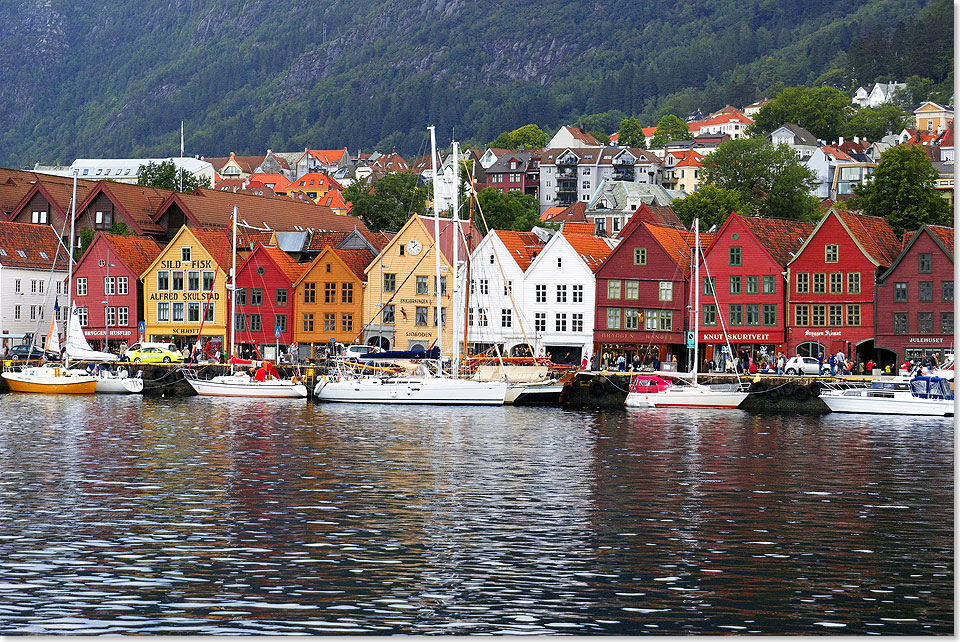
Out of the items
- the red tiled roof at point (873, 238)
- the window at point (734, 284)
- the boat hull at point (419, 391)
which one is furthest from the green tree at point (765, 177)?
the boat hull at point (419, 391)

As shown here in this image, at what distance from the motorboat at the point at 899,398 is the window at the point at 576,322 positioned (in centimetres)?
3318

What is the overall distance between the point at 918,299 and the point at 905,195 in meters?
22.9

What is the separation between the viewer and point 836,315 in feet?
333

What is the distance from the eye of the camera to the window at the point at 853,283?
101 m

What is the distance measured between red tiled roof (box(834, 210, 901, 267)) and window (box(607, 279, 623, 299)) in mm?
18936

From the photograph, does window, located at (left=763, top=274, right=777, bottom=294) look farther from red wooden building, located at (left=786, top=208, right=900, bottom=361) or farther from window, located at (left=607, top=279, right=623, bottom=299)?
window, located at (left=607, top=279, right=623, bottom=299)

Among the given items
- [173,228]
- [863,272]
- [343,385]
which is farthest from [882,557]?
[173,228]

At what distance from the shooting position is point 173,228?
13875 cm

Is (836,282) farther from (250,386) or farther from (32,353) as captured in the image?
(32,353)

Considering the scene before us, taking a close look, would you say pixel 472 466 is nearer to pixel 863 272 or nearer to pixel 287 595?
pixel 287 595

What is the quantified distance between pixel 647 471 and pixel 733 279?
60.0 m

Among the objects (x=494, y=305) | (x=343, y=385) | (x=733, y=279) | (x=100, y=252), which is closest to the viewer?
(x=343, y=385)

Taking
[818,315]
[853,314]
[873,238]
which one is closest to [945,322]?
[853,314]

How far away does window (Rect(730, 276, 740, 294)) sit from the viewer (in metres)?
107
